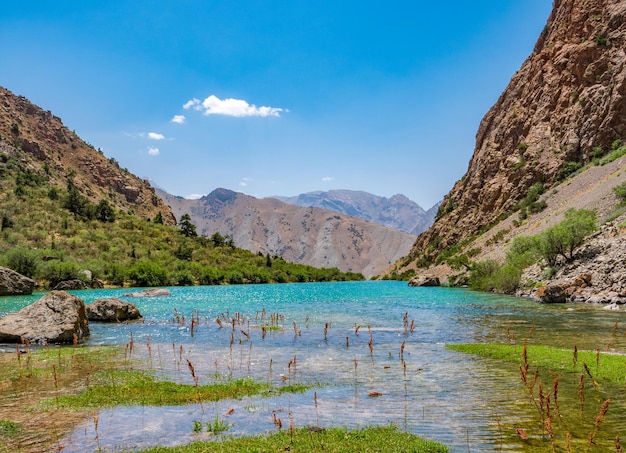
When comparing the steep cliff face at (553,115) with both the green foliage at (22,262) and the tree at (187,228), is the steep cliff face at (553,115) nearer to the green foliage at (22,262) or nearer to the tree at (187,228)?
the tree at (187,228)

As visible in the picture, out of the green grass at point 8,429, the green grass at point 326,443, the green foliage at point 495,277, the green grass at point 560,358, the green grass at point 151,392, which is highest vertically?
the green foliage at point 495,277

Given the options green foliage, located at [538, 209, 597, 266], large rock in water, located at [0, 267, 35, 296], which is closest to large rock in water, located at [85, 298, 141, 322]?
large rock in water, located at [0, 267, 35, 296]

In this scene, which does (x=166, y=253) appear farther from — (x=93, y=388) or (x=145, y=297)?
(x=93, y=388)

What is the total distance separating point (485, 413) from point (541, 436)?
214 cm

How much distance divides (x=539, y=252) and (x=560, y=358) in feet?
139

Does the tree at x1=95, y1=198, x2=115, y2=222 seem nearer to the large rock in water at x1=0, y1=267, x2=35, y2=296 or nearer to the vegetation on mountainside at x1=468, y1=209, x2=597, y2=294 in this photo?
the large rock in water at x1=0, y1=267, x2=35, y2=296

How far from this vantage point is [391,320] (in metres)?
37.7

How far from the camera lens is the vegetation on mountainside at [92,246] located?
274 ft

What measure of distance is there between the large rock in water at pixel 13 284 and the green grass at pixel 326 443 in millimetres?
67360

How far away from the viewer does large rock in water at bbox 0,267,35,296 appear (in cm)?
6347

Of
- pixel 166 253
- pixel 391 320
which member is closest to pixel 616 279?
pixel 391 320

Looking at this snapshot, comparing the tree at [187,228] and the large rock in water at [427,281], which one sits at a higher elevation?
the tree at [187,228]

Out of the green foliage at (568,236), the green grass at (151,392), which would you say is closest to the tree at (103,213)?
the green foliage at (568,236)

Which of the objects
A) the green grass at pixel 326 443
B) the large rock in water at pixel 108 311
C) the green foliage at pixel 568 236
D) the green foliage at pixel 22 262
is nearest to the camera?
the green grass at pixel 326 443
